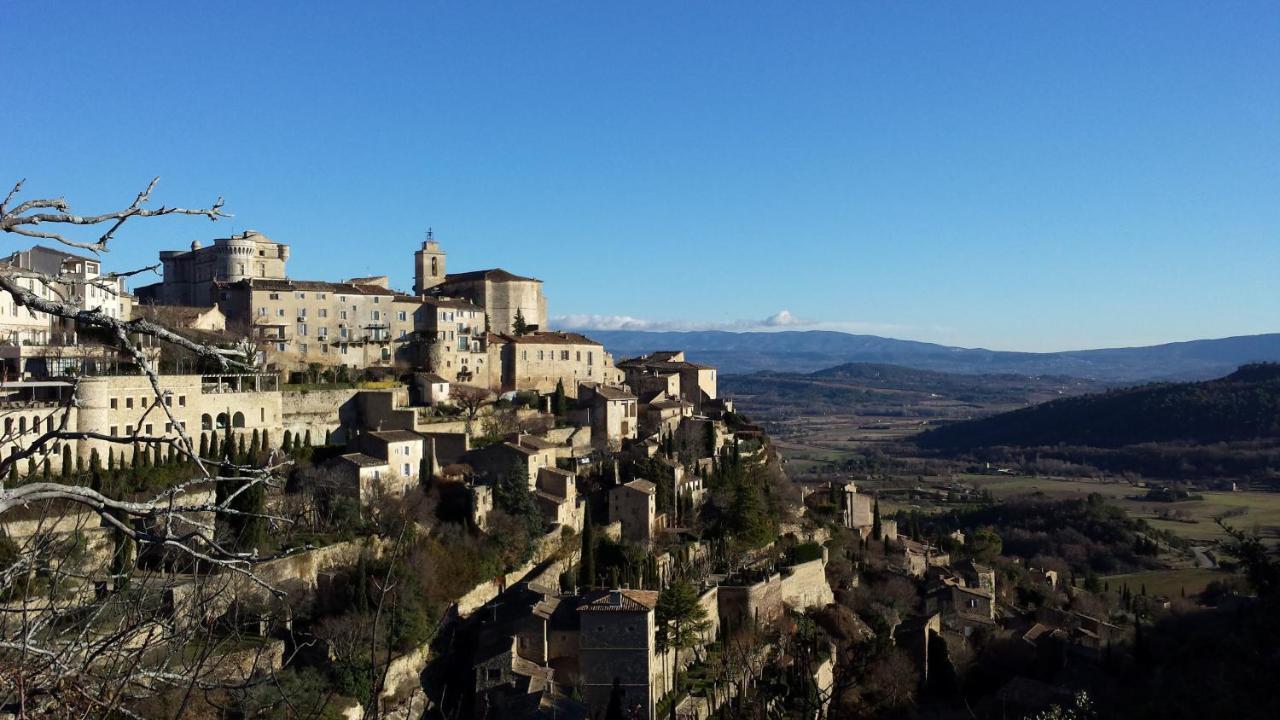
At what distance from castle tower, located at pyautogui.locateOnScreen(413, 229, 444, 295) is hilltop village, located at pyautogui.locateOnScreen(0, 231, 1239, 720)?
4.18 feet

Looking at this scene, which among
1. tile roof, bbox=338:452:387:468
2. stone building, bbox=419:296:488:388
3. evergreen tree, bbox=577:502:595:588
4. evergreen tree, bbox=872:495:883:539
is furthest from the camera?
evergreen tree, bbox=872:495:883:539

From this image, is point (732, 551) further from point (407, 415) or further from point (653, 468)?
A: point (407, 415)

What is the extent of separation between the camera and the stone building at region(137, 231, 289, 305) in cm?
4500

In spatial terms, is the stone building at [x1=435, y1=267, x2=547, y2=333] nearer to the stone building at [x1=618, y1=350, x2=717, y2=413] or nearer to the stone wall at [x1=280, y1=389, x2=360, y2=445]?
the stone building at [x1=618, y1=350, x2=717, y2=413]

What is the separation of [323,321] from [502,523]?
47.7 ft

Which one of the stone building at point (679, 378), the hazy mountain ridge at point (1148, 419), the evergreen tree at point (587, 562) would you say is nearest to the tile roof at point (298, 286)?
the stone building at point (679, 378)

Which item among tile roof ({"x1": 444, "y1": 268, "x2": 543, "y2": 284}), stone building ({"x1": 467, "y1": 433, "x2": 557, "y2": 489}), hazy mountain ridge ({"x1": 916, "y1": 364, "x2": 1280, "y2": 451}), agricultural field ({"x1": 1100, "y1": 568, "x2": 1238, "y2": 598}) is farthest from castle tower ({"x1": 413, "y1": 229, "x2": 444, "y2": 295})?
hazy mountain ridge ({"x1": 916, "y1": 364, "x2": 1280, "y2": 451})

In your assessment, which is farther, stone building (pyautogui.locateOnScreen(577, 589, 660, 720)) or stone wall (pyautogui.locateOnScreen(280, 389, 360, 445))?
stone wall (pyautogui.locateOnScreen(280, 389, 360, 445))

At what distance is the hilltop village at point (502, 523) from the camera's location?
25109 millimetres

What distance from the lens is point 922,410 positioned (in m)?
197

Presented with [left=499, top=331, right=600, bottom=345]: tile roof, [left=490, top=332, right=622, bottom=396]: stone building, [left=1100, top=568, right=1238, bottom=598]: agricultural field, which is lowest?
[left=1100, top=568, right=1238, bottom=598]: agricultural field

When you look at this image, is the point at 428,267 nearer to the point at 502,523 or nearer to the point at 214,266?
the point at 214,266

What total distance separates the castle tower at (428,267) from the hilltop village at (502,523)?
4.18 feet

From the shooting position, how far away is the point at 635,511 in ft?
112
